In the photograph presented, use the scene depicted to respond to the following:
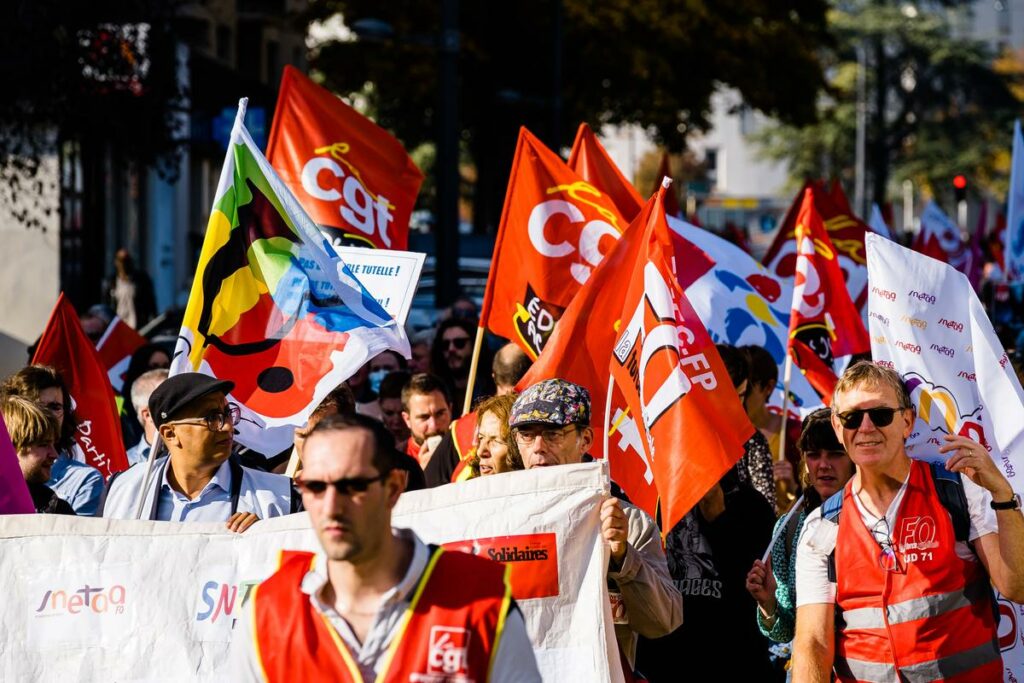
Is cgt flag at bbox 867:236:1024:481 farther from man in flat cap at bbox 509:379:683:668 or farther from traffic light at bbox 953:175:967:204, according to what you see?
traffic light at bbox 953:175:967:204

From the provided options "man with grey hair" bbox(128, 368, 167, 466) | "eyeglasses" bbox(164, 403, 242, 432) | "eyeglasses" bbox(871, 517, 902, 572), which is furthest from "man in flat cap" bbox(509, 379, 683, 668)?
"man with grey hair" bbox(128, 368, 167, 466)

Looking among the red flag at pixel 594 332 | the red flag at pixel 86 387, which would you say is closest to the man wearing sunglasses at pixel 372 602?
the red flag at pixel 594 332

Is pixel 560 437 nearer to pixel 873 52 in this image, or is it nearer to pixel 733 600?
pixel 733 600

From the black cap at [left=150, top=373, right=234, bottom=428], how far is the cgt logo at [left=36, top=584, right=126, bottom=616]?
774mm

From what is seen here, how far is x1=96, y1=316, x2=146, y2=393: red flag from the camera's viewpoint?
418 inches

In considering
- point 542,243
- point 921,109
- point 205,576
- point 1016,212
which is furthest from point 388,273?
point 921,109

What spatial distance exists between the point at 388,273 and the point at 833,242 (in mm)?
5952

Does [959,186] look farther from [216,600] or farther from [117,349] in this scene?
[216,600]

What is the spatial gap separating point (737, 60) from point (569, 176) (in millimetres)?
22676

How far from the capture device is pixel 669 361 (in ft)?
19.7

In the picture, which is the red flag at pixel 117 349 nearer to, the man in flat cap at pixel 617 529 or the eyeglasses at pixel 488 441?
the eyeglasses at pixel 488 441

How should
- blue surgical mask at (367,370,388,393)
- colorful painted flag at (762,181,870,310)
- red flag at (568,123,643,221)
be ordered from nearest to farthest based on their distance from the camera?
red flag at (568,123,643,221) < blue surgical mask at (367,370,388,393) < colorful painted flag at (762,181,870,310)

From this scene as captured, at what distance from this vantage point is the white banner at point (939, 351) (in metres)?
5.52

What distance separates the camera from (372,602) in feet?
11.1
